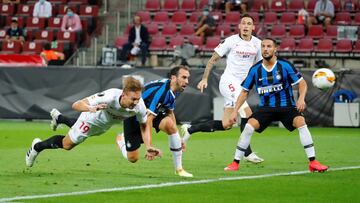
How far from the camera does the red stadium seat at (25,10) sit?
35.1 meters

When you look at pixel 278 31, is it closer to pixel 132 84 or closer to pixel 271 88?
pixel 271 88

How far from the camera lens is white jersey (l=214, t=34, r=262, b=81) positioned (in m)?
15.9

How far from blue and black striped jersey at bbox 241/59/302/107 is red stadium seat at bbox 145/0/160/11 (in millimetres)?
20342

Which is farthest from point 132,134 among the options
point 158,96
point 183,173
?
point 183,173

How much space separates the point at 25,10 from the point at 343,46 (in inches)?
Result: 462

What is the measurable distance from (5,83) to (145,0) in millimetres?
9042

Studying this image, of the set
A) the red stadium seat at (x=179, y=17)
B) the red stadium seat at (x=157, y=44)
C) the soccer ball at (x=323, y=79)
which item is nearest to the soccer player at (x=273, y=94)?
the soccer ball at (x=323, y=79)

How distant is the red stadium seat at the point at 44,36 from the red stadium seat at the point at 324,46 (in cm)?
907

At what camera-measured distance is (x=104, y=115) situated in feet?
42.1

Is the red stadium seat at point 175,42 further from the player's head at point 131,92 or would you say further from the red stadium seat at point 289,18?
the player's head at point 131,92

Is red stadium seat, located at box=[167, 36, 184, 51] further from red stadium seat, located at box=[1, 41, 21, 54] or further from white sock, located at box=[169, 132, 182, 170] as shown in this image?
white sock, located at box=[169, 132, 182, 170]

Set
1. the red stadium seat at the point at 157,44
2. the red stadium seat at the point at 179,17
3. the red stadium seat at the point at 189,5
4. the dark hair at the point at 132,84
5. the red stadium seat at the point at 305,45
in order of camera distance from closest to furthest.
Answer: the dark hair at the point at 132,84 < the red stadium seat at the point at 305,45 < the red stadium seat at the point at 157,44 < the red stadium seat at the point at 179,17 < the red stadium seat at the point at 189,5

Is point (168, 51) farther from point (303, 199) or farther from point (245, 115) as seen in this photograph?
point (303, 199)

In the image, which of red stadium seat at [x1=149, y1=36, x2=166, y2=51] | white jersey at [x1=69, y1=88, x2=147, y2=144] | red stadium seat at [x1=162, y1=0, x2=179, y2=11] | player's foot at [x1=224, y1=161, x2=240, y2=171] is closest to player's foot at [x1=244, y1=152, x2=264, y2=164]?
player's foot at [x1=224, y1=161, x2=240, y2=171]
